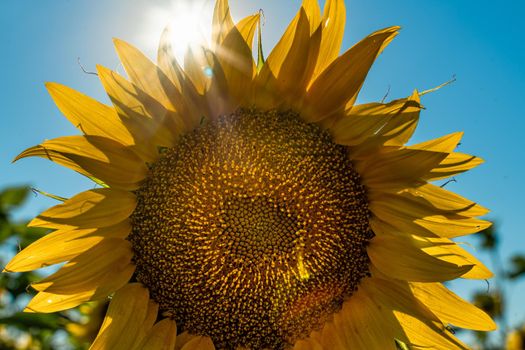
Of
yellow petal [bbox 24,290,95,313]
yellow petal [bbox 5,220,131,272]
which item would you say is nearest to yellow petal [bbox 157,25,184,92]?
yellow petal [bbox 5,220,131,272]

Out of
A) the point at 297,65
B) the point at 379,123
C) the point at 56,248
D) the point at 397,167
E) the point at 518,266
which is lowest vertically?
the point at 518,266

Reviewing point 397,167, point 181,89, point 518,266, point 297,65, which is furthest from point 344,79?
point 518,266

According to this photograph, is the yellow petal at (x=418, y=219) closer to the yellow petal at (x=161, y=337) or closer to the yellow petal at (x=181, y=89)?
the yellow petal at (x=181, y=89)

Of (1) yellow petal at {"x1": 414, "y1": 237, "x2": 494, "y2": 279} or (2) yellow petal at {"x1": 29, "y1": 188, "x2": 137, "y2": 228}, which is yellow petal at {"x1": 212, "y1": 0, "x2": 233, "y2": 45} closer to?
(2) yellow petal at {"x1": 29, "y1": 188, "x2": 137, "y2": 228}

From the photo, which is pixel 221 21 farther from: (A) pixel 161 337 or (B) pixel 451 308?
(B) pixel 451 308

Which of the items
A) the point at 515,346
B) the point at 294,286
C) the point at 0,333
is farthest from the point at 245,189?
the point at 515,346

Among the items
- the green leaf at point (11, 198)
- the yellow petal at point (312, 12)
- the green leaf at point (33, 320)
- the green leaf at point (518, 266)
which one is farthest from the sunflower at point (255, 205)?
the green leaf at point (518, 266)

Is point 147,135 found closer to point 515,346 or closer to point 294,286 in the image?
point 294,286
